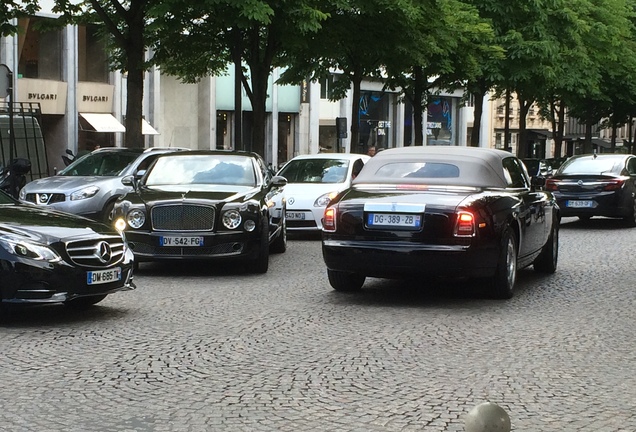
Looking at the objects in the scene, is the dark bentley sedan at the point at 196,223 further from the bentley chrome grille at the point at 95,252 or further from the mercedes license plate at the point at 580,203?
the mercedes license plate at the point at 580,203

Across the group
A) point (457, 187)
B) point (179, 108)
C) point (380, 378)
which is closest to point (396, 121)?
point (179, 108)

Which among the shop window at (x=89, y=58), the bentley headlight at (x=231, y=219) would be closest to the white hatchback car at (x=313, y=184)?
the bentley headlight at (x=231, y=219)

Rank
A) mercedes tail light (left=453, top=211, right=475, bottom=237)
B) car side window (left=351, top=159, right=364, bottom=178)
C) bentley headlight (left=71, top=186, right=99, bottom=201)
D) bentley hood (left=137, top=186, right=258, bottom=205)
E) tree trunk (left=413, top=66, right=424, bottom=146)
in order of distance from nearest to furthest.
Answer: mercedes tail light (left=453, top=211, right=475, bottom=237)
bentley hood (left=137, top=186, right=258, bottom=205)
bentley headlight (left=71, top=186, right=99, bottom=201)
car side window (left=351, top=159, right=364, bottom=178)
tree trunk (left=413, top=66, right=424, bottom=146)

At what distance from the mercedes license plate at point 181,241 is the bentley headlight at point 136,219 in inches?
12.4

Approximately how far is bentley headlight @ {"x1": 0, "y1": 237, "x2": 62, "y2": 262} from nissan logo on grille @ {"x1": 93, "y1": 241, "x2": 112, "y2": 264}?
0.47 metres

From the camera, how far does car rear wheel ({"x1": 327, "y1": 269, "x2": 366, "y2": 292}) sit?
1183 cm

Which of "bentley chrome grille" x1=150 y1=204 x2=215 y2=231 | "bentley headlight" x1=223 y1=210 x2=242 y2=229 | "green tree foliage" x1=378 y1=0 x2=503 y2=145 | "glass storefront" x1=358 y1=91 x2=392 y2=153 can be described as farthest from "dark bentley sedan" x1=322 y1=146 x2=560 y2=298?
"glass storefront" x1=358 y1=91 x2=392 y2=153

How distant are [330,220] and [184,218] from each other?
2.90 m

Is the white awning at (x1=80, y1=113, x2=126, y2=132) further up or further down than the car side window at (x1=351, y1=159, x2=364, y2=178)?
further up

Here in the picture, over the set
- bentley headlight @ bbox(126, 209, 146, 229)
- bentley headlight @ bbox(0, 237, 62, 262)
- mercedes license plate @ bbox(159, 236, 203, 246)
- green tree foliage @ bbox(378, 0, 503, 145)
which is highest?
green tree foliage @ bbox(378, 0, 503, 145)

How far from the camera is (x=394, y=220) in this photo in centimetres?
1086

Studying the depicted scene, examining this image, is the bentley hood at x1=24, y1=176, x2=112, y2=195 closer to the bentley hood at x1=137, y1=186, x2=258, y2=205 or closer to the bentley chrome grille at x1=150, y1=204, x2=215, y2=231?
the bentley hood at x1=137, y1=186, x2=258, y2=205

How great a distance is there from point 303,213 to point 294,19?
22.6 ft

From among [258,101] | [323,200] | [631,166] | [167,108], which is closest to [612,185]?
[631,166]
